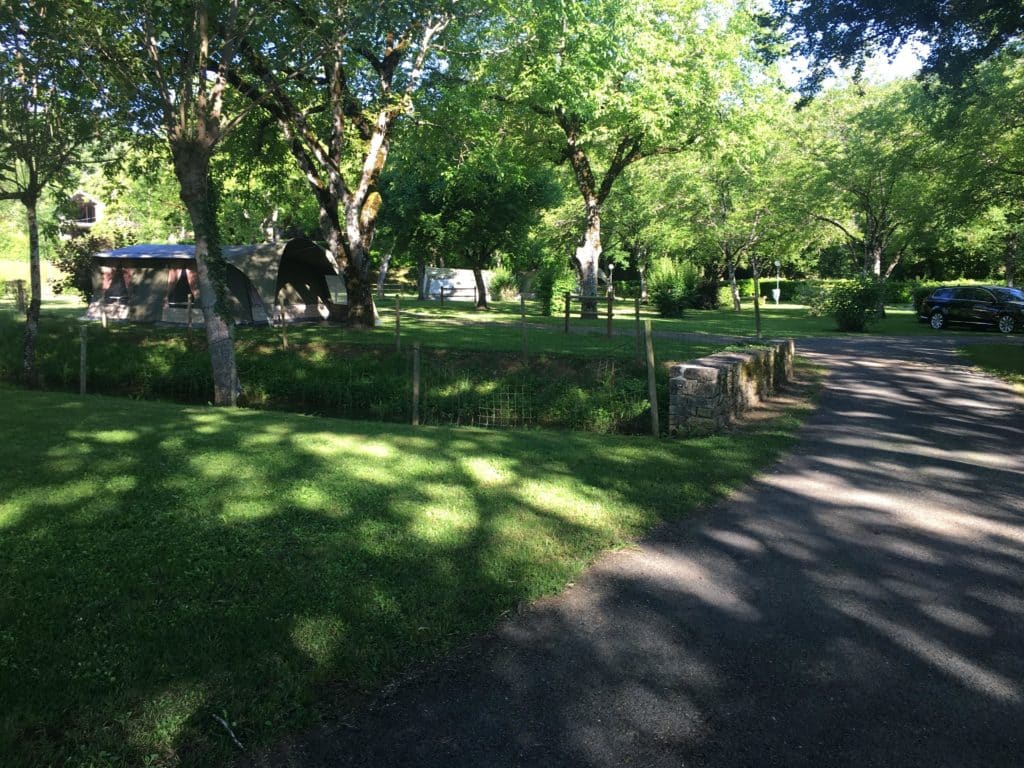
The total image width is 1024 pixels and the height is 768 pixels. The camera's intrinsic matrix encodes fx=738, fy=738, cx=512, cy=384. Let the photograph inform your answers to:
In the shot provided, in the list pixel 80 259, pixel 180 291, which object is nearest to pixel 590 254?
pixel 180 291

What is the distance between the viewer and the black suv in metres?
25.4

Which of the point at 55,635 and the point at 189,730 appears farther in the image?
the point at 55,635

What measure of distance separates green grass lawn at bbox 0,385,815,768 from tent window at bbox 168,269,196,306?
53.4 feet

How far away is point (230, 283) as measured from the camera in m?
22.5

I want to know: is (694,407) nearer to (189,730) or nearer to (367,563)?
(367,563)

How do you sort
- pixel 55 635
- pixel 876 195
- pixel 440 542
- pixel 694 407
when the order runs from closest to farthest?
1. pixel 55 635
2. pixel 440 542
3. pixel 694 407
4. pixel 876 195

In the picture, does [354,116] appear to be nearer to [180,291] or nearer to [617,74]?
[617,74]

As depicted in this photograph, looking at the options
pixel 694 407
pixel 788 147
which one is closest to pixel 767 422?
pixel 694 407

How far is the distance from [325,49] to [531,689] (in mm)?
13635

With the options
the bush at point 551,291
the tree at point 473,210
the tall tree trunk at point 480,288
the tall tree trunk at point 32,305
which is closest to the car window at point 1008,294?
the bush at point 551,291

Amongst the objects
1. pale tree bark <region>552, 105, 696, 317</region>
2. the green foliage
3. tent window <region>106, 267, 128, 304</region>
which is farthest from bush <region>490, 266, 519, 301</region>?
tent window <region>106, 267, 128, 304</region>

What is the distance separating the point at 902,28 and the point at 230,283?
18.4 meters

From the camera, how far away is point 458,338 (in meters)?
19.2

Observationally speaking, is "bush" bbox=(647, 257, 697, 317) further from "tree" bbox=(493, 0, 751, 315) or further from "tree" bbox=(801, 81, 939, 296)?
"tree" bbox=(801, 81, 939, 296)
